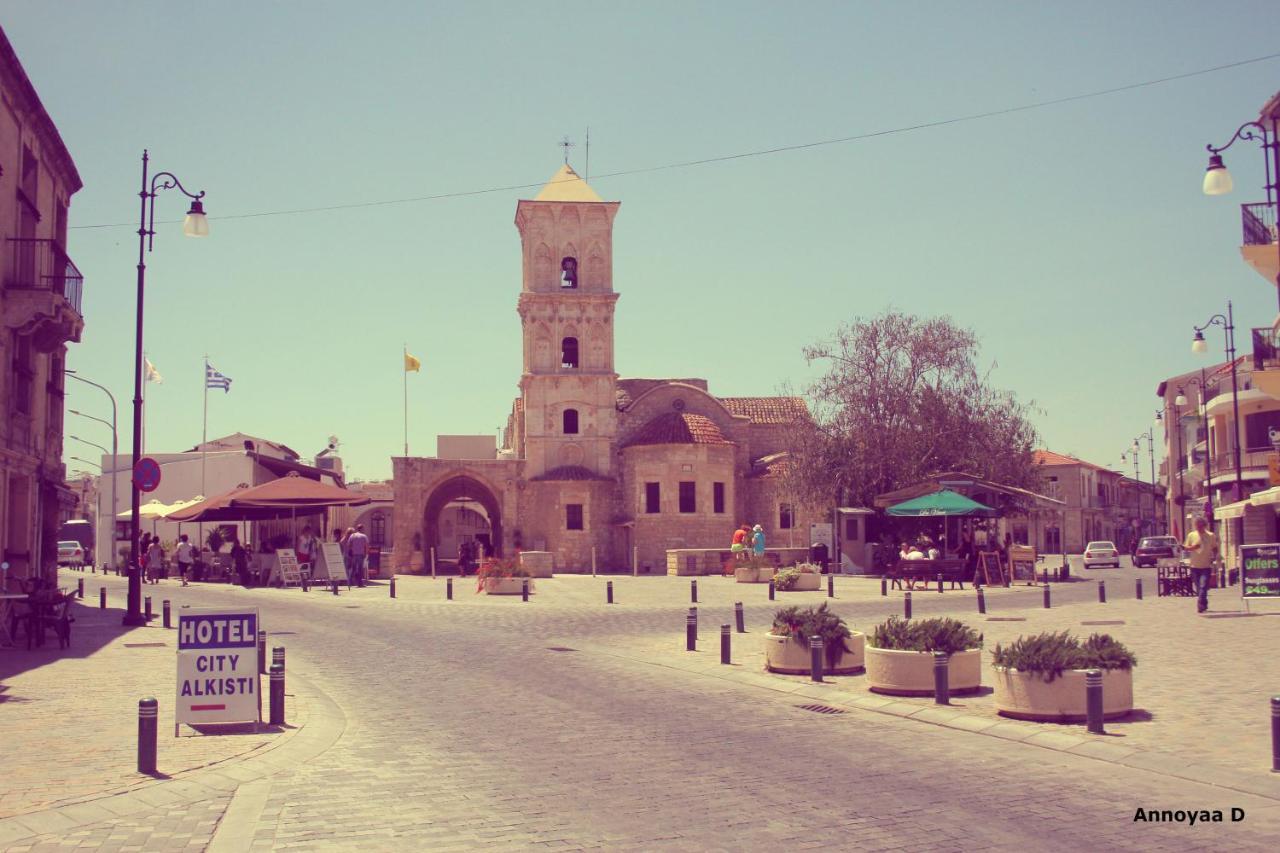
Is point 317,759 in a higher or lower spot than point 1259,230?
lower

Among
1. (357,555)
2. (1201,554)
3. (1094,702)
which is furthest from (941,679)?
(357,555)

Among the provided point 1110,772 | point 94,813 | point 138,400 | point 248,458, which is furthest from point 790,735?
point 248,458

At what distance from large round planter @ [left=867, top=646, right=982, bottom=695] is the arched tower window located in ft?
136

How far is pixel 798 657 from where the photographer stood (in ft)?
48.1

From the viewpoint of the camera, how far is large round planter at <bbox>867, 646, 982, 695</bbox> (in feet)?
41.8

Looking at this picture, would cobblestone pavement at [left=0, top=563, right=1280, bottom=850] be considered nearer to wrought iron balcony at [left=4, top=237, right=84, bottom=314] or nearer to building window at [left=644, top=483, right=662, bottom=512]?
wrought iron balcony at [left=4, top=237, right=84, bottom=314]

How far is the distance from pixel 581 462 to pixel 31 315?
34199mm

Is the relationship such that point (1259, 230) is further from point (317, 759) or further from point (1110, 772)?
point (317, 759)

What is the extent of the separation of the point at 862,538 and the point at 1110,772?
32.6 metres

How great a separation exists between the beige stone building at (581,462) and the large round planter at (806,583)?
762 inches

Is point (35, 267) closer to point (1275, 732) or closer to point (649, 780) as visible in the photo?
point (649, 780)

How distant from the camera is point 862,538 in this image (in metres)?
41.1

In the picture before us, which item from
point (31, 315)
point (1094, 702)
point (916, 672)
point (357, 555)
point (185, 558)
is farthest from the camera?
point (185, 558)

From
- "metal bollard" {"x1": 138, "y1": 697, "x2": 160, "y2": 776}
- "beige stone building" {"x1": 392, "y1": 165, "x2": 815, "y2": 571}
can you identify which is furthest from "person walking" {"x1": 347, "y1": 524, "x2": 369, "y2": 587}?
"metal bollard" {"x1": 138, "y1": 697, "x2": 160, "y2": 776}
